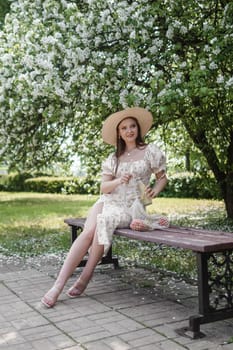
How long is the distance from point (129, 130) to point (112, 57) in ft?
6.31

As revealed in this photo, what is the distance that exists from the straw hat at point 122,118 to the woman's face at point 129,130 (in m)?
0.05

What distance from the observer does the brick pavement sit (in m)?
3.72

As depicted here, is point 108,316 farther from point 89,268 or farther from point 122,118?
point 122,118

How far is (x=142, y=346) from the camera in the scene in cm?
362

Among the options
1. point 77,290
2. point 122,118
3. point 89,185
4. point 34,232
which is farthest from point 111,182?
point 89,185

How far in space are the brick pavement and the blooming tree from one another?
2.06 m

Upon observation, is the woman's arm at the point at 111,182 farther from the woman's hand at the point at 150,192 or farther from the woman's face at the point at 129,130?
the woman's face at the point at 129,130

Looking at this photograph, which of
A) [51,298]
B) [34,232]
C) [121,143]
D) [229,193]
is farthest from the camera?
[229,193]

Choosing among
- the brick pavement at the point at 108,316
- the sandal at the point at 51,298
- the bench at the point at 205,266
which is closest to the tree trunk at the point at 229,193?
the brick pavement at the point at 108,316

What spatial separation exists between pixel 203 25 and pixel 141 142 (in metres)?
2.46

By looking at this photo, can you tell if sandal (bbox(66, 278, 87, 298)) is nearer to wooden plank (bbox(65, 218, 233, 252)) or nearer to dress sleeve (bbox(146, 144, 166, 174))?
wooden plank (bbox(65, 218, 233, 252))

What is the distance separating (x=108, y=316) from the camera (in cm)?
438

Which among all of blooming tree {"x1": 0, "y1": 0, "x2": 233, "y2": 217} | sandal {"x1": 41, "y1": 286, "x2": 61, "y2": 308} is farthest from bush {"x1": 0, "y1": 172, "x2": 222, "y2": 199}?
sandal {"x1": 41, "y1": 286, "x2": 61, "y2": 308}

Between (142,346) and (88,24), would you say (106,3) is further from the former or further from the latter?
(142,346)
